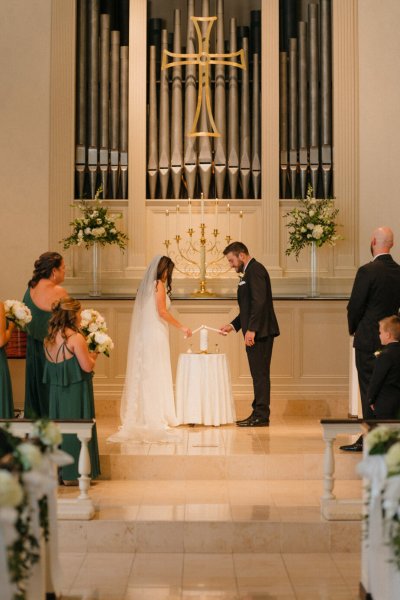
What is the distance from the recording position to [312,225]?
1109 cm

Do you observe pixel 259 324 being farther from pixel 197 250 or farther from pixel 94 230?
pixel 94 230

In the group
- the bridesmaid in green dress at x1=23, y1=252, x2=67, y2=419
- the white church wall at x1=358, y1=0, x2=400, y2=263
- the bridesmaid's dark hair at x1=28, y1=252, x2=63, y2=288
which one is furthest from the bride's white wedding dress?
the white church wall at x1=358, y1=0, x2=400, y2=263

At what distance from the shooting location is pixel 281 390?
434 inches

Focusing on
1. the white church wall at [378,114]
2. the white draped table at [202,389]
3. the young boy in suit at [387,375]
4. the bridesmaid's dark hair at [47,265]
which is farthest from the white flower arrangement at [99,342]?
the white church wall at [378,114]

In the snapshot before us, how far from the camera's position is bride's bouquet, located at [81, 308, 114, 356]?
319 inches

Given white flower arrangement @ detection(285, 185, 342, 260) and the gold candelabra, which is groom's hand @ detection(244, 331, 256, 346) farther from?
the gold candelabra

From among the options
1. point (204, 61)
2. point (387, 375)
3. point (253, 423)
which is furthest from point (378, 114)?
point (387, 375)

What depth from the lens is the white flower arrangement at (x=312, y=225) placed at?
11125mm

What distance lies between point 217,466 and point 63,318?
72.4 inches

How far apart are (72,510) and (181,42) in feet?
22.8

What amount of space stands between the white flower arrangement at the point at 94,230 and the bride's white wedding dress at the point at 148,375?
1.73 m

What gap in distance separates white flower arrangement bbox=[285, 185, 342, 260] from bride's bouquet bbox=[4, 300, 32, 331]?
3.98 metres

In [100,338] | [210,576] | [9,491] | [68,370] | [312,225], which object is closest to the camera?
[9,491]

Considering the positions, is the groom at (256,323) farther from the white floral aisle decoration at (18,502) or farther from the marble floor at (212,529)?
the white floral aisle decoration at (18,502)
